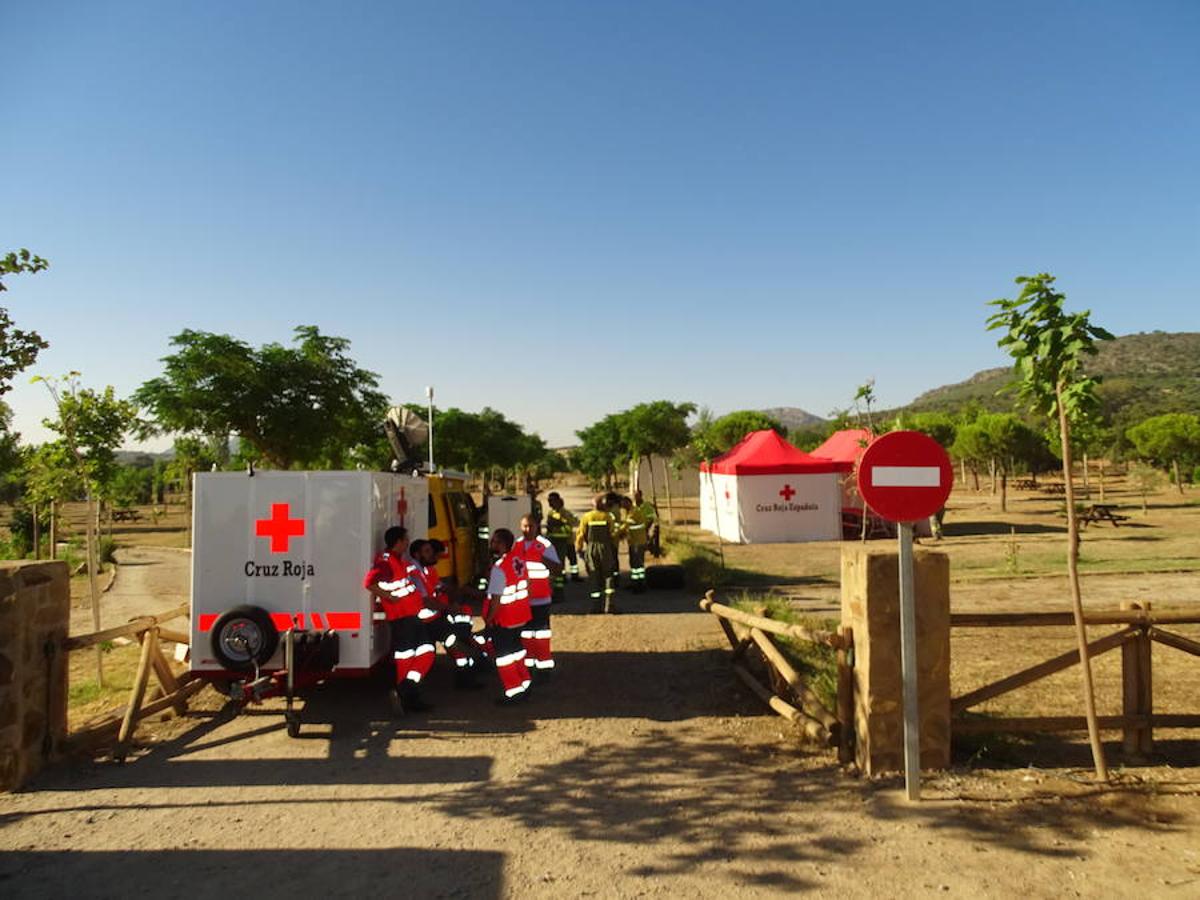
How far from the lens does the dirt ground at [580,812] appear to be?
12.8 ft

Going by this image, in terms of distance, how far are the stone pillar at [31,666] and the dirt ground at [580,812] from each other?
0.79ft

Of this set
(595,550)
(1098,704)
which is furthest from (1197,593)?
(595,550)

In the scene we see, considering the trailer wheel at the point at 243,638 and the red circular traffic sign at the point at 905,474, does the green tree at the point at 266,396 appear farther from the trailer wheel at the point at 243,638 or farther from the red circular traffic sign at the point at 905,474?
the red circular traffic sign at the point at 905,474

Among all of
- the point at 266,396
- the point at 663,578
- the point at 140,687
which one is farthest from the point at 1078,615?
the point at 266,396

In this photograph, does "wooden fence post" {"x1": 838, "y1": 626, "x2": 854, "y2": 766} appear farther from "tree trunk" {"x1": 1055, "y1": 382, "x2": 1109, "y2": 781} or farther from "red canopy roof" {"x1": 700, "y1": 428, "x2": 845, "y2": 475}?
"red canopy roof" {"x1": 700, "y1": 428, "x2": 845, "y2": 475}

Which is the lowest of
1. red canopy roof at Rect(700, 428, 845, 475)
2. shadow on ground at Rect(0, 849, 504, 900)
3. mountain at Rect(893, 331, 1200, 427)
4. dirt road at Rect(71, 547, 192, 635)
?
dirt road at Rect(71, 547, 192, 635)

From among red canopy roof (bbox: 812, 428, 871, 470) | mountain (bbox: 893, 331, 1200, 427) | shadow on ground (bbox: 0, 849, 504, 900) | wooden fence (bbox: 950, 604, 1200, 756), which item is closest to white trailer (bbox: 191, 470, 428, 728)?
shadow on ground (bbox: 0, 849, 504, 900)

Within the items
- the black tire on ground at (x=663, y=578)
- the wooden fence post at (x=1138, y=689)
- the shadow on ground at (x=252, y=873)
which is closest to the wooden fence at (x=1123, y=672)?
the wooden fence post at (x=1138, y=689)

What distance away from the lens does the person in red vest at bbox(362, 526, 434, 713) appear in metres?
6.48

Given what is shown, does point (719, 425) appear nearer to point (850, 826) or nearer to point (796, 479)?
point (796, 479)

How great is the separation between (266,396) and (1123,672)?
18008mm

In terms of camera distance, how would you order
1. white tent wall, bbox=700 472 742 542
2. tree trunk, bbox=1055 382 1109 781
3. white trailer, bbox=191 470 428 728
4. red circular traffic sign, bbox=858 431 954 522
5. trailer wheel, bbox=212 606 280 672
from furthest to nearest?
white tent wall, bbox=700 472 742 542 < white trailer, bbox=191 470 428 728 < trailer wheel, bbox=212 606 280 672 < tree trunk, bbox=1055 382 1109 781 < red circular traffic sign, bbox=858 431 954 522

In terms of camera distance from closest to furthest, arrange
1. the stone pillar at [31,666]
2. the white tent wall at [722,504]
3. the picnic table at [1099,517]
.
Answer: the stone pillar at [31,666]
the white tent wall at [722,504]
the picnic table at [1099,517]

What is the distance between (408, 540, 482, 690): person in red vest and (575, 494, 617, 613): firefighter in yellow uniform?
3860 mm
